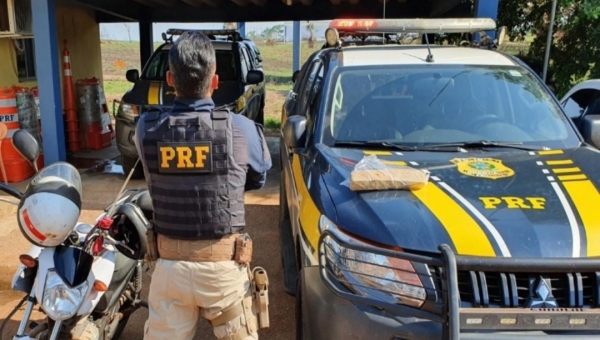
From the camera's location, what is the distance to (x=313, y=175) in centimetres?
290

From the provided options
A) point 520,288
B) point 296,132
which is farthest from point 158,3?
point 520,288

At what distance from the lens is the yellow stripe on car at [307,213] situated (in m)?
2.54

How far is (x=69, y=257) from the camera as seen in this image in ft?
8.66

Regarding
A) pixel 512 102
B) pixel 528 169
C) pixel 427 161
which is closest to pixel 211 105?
pixel 427 161

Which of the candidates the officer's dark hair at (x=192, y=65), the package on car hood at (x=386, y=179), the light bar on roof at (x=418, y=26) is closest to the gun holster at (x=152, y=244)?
the officer's dark hair at (x=192, y=65)

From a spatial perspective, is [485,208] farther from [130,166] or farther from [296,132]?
[130,166]

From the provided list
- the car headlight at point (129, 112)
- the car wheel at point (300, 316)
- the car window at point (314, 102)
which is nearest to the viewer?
the car wheel at point (300, 316)

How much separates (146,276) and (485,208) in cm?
298

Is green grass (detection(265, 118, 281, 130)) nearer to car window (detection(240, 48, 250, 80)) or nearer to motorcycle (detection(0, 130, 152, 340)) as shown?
car window (detection(240, 48, 250, 80))

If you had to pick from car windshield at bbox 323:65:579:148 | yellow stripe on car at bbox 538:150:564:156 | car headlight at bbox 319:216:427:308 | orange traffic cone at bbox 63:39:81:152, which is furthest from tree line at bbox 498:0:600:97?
orange traffic cone at bbox 63:39:81:152

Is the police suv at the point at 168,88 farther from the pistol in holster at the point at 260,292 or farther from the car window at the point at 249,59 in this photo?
the pistol in holster at the point at 260,292

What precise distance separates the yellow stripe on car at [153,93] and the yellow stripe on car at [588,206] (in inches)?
233

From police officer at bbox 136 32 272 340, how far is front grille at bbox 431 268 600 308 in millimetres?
867

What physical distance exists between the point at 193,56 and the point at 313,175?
1.03m
